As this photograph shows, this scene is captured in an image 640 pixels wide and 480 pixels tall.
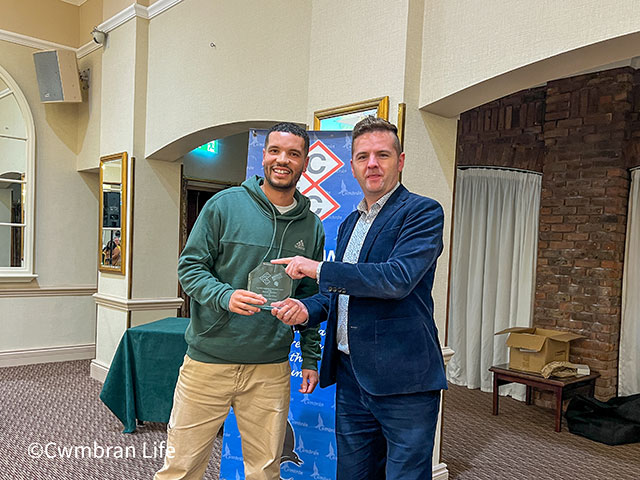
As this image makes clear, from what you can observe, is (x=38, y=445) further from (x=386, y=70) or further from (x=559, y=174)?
(x=559, y=174)

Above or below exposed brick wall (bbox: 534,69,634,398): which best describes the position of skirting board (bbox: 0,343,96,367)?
below

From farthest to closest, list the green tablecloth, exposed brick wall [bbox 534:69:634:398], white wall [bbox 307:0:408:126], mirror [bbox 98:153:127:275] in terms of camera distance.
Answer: mirror [bbox 98:153:127:275] < exposed brick wall [bbox 534:69:634:398] < the green tablecloth < white wall [bbox 307:0:408:126]

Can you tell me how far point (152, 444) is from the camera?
3.29 m

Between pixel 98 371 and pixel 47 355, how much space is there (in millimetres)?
919

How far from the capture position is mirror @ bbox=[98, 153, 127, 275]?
4.60 metres

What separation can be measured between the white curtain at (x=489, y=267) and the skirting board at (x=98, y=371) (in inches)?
127

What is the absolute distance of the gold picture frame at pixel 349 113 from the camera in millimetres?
2654

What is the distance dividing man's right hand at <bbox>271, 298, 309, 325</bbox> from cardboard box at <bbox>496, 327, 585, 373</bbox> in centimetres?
297

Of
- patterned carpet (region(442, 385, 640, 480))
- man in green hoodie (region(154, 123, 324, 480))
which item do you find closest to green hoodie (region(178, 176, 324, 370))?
man in green hoodie (region(154, 123, 324, 480))

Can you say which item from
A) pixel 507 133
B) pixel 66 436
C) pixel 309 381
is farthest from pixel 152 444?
pixel 507 133

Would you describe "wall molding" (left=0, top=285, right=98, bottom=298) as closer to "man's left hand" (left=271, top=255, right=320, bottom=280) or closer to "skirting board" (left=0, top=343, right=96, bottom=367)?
"skirting board" (left=0, top=343, right=96, bottom=367)

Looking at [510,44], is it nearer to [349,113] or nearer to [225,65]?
[349,113]

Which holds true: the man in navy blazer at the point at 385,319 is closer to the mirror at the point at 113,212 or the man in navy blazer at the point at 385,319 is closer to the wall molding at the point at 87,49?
the mirror at the point at 113,212

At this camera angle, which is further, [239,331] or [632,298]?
[632,298]
